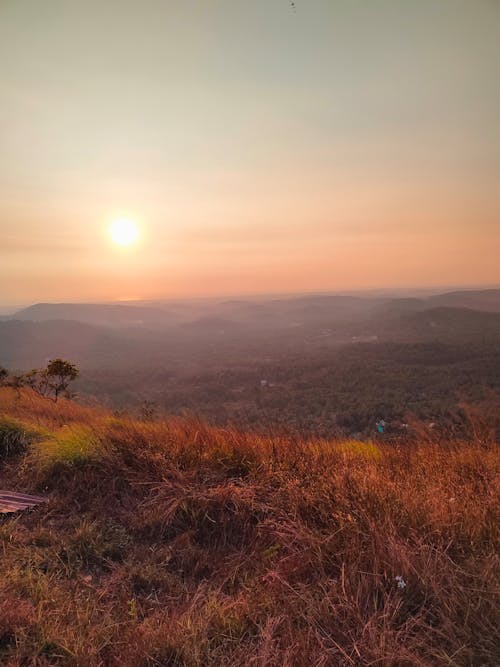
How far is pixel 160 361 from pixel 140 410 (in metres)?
83.2

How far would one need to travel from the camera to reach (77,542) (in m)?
2.72

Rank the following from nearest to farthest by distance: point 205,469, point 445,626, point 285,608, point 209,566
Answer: point 445,626 → point 285,608 → point 209,566 → point 205,469

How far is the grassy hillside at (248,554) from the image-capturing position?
1.66 meters

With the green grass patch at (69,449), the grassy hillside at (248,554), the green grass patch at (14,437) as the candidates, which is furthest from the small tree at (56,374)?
the grassy hillside at (248,554)

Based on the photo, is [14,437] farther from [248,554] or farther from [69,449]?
[248,554]

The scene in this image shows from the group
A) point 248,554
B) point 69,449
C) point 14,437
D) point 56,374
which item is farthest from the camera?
point 56,374

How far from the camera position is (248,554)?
2676 millimetres

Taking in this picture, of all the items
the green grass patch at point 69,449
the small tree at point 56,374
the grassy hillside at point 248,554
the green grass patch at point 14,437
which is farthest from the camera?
the small tree at point 56,374

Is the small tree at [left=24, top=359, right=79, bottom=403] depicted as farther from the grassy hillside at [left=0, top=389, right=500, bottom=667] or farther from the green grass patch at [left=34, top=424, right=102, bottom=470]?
the grassy hillside at [left=0, top=389, right=500, bottom=667]

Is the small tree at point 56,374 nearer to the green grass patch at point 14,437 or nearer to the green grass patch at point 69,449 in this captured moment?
the green grass patch at point 14,437

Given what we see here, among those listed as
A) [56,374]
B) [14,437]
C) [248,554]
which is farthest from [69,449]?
[56,374]

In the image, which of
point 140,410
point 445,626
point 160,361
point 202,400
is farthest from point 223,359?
point 445,626

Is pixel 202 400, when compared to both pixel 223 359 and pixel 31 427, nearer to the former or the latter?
pixel 31 427

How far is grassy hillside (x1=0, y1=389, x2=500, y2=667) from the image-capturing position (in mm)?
1656
